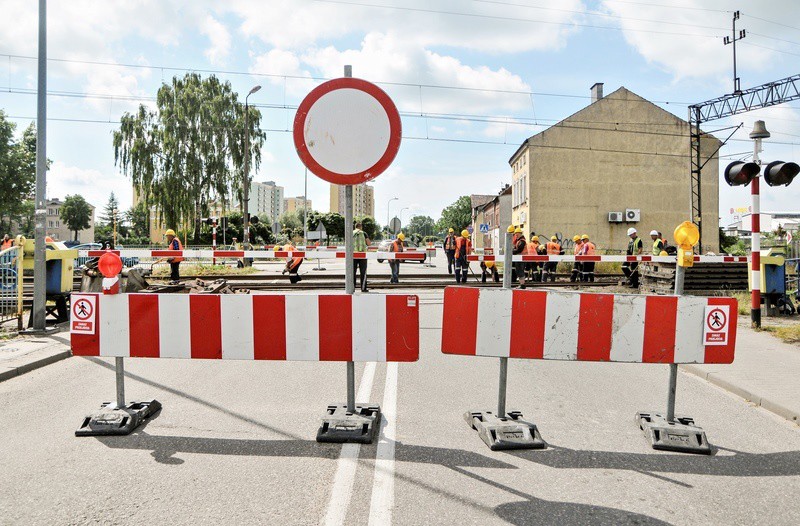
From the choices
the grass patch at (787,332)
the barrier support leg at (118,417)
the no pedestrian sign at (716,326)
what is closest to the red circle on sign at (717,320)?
the no pedestrian sign at (716,326)

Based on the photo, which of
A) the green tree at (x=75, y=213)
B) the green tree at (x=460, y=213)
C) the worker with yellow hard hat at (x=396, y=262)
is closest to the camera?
the worker with yellow hard hat at (x=396, y=262)

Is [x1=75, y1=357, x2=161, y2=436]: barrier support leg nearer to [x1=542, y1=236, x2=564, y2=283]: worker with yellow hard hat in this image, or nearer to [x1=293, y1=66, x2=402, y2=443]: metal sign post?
[x1=293, y1=66, x2=402, y2=443]: metal sign post

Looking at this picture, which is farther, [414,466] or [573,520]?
[414,466]

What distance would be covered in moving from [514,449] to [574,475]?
1.81 feet

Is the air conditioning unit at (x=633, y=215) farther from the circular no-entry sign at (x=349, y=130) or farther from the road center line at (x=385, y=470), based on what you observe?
the circular no-entry sign at (x=349, y=130)

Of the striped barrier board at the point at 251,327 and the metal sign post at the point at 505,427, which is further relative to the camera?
the striped barrier board at the point at 251,327

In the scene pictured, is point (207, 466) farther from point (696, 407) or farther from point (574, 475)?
point (696, 407)

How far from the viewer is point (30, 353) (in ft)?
24.0

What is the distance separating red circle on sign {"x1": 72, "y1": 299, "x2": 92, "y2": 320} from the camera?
15.3ft

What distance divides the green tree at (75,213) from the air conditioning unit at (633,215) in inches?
4318

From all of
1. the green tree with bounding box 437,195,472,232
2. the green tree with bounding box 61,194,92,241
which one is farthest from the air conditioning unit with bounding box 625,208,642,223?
the green tree with bounding box 61,194,92,241

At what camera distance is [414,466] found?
379 cm

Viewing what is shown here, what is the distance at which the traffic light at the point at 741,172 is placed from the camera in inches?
355

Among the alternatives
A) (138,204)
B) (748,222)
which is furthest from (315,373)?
(138,204)
